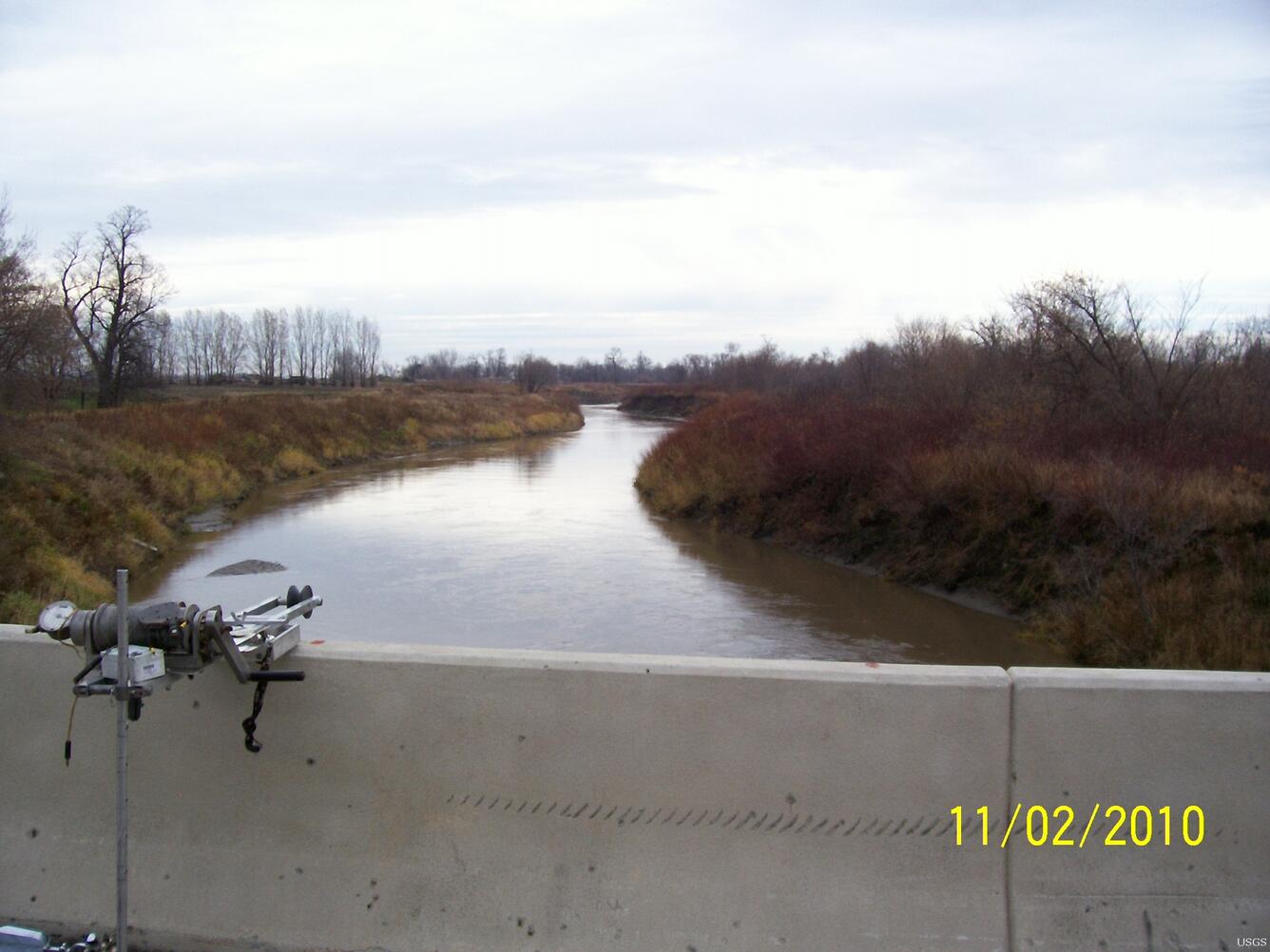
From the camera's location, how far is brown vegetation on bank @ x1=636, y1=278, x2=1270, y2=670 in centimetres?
1236

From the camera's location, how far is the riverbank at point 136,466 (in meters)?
15.3

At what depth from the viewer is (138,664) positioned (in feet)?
10.3

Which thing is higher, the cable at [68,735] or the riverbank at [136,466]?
the cable at [68,735]

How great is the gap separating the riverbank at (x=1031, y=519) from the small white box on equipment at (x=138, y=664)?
32.5 feet

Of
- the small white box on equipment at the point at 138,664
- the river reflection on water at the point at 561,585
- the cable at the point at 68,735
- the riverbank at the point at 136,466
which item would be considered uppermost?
the small white box on equipment at the point at 138,664

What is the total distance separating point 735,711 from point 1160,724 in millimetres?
1395

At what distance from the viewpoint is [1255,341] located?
24.2 metres

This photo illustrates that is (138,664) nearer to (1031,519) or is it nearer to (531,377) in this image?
(1031,519)

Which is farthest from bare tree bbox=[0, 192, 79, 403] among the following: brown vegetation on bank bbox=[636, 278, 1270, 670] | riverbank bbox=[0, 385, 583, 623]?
brown vegetation on bank bbox=[636, 278, 1270, 670]

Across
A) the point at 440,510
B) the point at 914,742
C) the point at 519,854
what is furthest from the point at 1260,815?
the point at 440,510

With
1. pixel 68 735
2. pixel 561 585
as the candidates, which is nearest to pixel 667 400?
pixel 561 585
